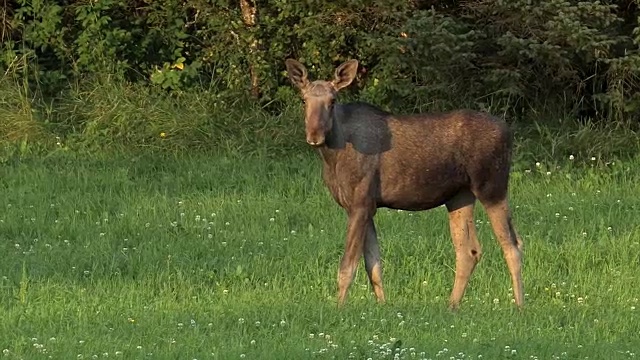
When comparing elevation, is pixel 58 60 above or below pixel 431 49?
below

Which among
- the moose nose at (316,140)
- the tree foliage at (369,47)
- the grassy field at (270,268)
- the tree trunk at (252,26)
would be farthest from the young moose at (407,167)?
the tree trunk at (252,26)

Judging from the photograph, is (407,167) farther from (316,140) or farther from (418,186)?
(316,140)

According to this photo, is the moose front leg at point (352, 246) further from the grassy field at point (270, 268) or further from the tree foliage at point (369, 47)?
the tree foliage at point (369, 47)

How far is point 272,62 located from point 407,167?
891cm

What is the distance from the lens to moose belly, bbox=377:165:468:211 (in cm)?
1196

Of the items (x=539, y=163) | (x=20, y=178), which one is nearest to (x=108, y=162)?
(x=20, y=178)

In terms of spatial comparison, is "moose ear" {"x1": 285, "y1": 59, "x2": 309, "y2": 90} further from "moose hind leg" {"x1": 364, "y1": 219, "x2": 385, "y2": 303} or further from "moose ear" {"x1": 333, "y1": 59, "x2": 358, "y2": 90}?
"moose hind leg" {"x1": 364, "y1": 219, "x2": 385, "y2": 303}

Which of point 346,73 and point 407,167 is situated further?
point 346,73

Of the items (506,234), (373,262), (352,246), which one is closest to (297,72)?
(352,246)

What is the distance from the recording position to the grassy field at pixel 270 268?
996 cm

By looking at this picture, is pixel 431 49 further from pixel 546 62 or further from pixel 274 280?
pixel 274 280

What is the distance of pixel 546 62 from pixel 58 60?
7185 millimetres

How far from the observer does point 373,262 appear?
1194 centimetres

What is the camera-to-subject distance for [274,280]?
12.4 m
